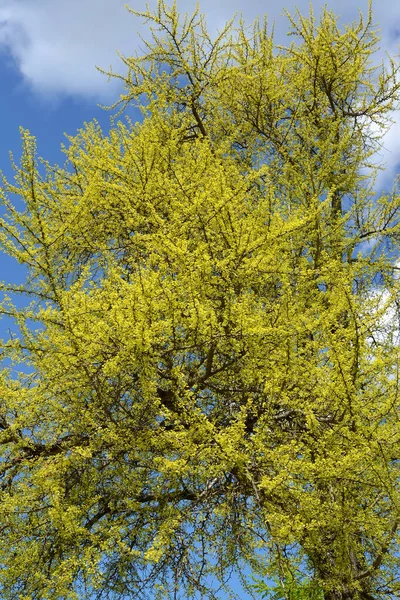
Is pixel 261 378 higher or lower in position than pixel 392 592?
higher

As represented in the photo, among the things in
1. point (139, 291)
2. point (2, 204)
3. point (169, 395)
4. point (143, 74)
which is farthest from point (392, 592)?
point (143, 74)

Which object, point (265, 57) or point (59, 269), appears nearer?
point (59, 269)

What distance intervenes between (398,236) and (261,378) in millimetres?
3765

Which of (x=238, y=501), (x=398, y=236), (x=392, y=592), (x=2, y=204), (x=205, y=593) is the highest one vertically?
(x=398, y=236)

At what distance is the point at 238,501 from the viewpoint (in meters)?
4.70

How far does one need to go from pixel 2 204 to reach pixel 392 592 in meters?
4.15

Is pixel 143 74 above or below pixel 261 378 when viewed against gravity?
above

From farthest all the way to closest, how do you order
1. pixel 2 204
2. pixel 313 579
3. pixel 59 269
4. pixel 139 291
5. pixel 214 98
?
1. pixel 214 98
2. pixel 59 269
3. pixel 2 204
4. pixel 313 579
5. pixel 139 291

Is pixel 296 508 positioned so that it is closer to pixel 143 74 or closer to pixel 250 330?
pixel 250 330

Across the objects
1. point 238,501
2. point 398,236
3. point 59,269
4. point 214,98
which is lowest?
point 238,501

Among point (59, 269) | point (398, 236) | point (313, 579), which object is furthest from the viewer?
point (398, 236)

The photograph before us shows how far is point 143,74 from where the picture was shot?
310 inches

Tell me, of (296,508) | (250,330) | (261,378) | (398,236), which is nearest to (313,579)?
(296,508)

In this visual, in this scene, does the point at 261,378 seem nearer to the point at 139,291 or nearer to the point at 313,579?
the point at 139,291
